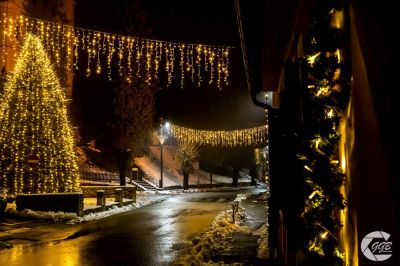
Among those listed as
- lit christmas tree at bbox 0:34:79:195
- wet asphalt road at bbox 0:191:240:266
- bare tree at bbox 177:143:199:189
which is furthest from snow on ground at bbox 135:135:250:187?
wet asphalt road at bbox 0:191:240:266

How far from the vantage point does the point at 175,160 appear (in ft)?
210

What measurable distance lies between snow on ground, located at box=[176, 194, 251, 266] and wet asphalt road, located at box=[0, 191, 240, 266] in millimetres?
476

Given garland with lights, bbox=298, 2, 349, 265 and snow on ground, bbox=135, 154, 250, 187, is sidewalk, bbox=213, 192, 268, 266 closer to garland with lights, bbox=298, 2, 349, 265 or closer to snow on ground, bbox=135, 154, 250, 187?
garland with lights, bbox=298, 2, 349, 265

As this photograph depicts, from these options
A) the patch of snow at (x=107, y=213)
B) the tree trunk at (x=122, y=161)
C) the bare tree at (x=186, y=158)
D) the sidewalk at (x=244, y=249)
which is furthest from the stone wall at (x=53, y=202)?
the bare tree at (x=186, y=158)

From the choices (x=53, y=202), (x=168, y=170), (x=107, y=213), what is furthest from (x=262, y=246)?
(x=168, y=170)

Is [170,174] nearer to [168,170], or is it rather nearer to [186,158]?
[168,170]

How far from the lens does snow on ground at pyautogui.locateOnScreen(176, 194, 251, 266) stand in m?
10.2

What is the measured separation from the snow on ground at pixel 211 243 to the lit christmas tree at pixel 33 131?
9.64 metres

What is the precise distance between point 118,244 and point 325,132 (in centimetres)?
1107

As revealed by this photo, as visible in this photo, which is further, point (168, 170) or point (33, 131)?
point (168, 170)

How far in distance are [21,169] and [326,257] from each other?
827 inches

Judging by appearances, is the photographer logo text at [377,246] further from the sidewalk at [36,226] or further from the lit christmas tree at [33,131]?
the lit christmas tree at [33,131]

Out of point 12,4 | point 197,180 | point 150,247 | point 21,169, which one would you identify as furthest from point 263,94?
point 197,180

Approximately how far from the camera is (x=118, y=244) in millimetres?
13641
